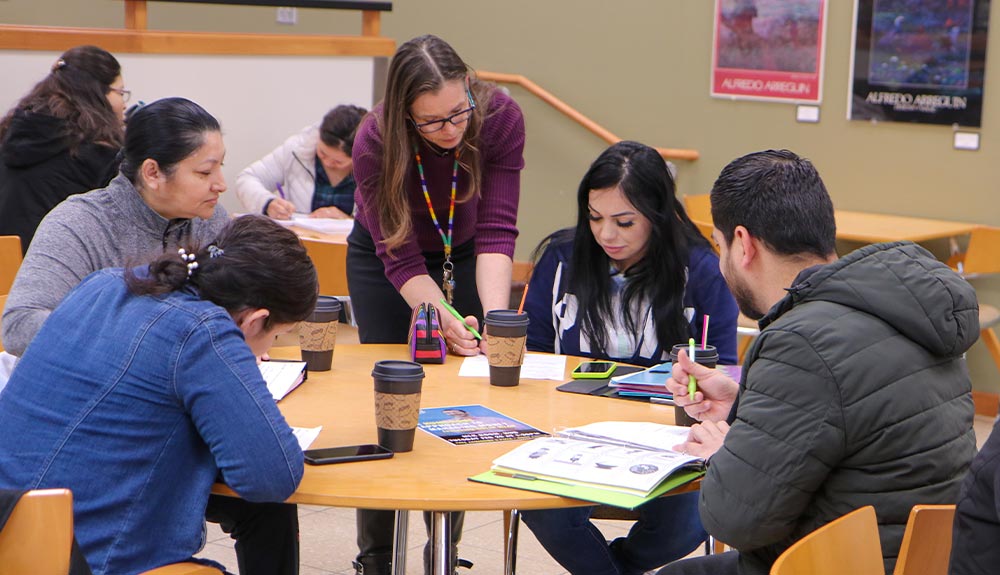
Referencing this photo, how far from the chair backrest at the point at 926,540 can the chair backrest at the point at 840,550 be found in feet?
0.12

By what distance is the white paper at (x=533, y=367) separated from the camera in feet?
8.54

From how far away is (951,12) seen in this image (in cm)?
554

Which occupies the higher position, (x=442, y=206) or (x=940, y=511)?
(x=442, y=206)

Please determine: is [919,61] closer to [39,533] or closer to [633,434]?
[633,434]

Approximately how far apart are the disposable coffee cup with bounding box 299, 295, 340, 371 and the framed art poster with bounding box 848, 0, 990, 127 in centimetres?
395

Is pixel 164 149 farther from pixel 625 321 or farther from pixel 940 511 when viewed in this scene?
pixel 940 511

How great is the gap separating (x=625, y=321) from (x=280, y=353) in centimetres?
80

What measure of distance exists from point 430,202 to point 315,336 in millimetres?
624

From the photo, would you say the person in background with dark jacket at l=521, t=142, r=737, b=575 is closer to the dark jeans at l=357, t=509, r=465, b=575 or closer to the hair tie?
the dark jeans at l=357, t=509, r=465, b=575

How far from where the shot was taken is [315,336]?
255 cm

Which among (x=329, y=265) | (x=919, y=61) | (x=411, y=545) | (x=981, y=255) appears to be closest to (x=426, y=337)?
(x=411, y=545)

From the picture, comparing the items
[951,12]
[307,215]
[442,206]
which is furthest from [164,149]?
[951,12]

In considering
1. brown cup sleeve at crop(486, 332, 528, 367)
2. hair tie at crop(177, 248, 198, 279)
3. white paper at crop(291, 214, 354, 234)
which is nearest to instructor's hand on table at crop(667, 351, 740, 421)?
brown cup sleeve at crop(486, 332, 528, 367)

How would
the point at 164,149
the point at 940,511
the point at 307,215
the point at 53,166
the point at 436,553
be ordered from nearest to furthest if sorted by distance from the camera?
the point at 940,511 < the point at 436,553 < the point at 164,149 < the point at 53,166 < the point at 307,215
